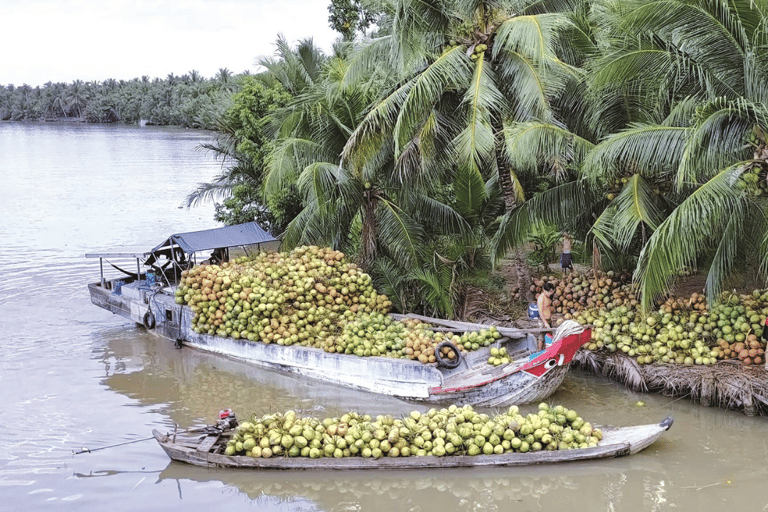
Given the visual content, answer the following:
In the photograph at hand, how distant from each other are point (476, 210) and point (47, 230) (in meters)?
19.8

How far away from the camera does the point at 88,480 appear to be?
31.1 ft

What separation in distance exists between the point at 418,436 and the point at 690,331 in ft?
15.1

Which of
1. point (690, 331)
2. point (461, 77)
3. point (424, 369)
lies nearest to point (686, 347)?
point (690, 331)

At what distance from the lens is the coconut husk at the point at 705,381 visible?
10.3 m

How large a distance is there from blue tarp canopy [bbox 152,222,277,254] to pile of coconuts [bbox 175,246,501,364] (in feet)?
3.24

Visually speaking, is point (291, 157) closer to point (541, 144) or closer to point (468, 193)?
point (468, 193)

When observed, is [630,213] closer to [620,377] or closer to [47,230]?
[620,377]

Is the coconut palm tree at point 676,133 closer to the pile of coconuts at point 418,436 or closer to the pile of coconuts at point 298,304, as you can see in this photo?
the pile of coconuts at point 418,436

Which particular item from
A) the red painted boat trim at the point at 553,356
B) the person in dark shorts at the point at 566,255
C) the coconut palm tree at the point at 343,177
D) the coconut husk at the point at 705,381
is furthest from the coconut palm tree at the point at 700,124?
the coconut palm tree at the point at 343,177

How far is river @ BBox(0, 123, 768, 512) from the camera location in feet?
28.7

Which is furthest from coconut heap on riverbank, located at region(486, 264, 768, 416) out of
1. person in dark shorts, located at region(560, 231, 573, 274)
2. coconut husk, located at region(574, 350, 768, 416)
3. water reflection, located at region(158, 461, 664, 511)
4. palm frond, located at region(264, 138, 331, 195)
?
palm frond, located at region(264, 138, 331, 195)

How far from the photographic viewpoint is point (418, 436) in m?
9.15

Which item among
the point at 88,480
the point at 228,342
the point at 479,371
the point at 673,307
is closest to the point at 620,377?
the point at 673,307

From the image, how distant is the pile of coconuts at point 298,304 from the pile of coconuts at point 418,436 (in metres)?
3.09
